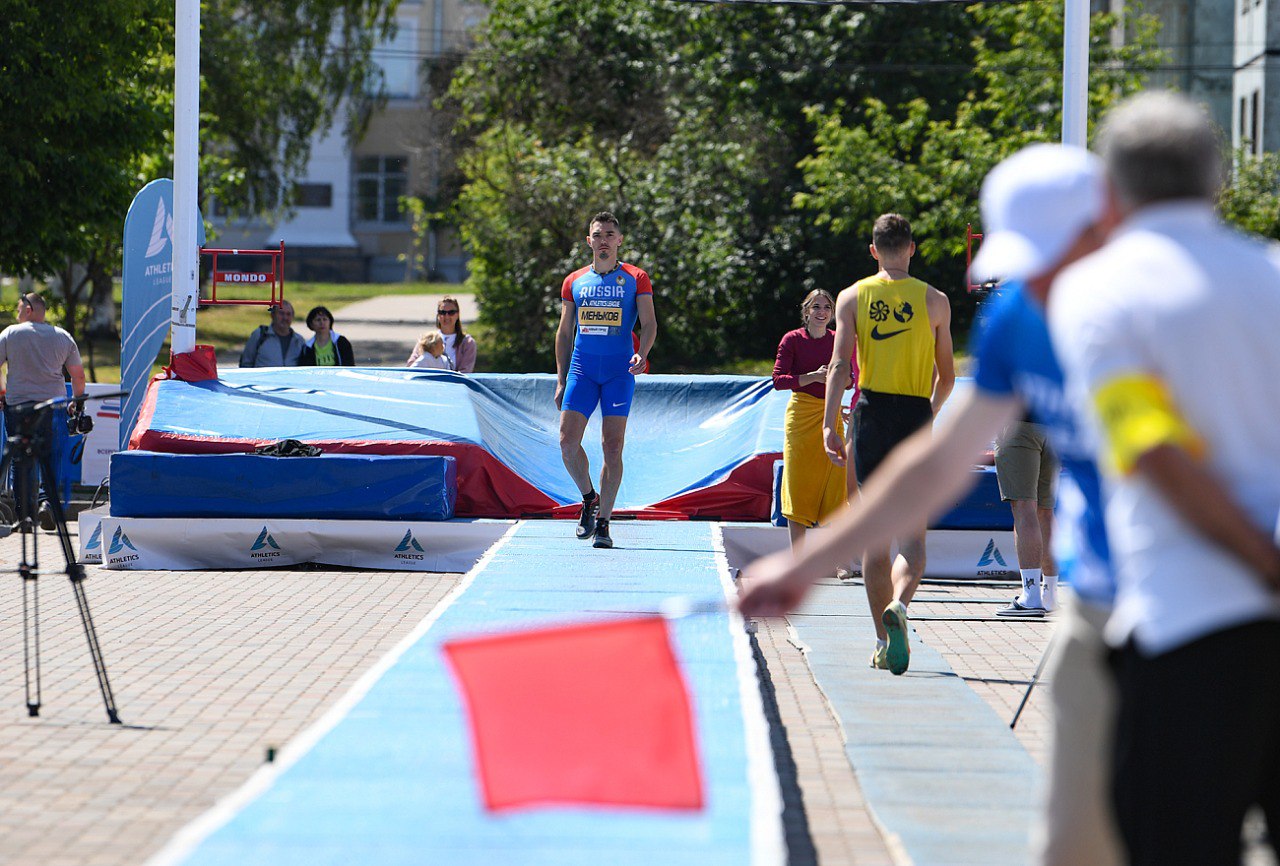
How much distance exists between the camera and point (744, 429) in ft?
43.0

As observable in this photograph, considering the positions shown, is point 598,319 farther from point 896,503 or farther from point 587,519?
point 896,503

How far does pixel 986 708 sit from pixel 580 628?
12.3 feet

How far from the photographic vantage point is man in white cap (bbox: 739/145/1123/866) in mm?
2852

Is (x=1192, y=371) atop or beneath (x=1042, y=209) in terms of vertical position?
beneath

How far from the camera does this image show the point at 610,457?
10.4 metres

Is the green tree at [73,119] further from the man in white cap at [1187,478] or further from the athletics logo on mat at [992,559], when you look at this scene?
the man in white cap at [1187,478]

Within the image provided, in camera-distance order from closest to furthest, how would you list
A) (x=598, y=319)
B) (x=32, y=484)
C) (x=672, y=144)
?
(x=32, y=484) < (x=598, y=319) < (x=672, y=144)

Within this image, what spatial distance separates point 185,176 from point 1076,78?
7473mm

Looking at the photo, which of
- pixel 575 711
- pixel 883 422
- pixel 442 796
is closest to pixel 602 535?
pixel 883 422

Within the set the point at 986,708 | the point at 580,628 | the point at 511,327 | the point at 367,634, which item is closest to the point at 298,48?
the point at 511,327

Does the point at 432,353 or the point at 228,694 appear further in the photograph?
the point at 432,353

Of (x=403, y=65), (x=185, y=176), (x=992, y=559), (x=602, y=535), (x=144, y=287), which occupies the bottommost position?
(x=992, y=559)

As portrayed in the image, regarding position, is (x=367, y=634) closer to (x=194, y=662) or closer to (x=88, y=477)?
(x=194, y=662)

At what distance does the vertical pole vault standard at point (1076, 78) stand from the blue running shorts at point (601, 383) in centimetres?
473
